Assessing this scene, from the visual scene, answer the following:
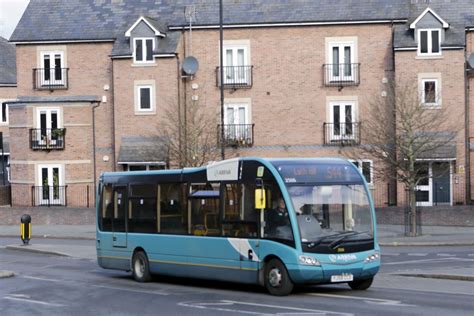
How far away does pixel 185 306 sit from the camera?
16547 millimetres

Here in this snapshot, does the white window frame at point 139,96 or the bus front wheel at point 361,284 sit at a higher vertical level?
the white window frame at point 139,96

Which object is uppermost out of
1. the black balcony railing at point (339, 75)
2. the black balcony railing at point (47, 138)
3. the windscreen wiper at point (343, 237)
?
the black balcony railing at point (339, 75)

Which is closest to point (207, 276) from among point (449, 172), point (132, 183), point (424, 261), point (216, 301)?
point (216, 301)

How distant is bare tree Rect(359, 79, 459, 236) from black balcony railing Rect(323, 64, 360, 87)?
5.41 feet

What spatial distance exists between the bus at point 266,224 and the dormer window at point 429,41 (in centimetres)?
2572

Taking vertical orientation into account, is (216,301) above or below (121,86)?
below

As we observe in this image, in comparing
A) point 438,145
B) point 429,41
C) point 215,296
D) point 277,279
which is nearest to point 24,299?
point 215,296

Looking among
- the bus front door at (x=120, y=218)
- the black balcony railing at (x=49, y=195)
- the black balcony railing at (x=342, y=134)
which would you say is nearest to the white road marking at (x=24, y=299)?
the bus front door at (x=120, y=218)

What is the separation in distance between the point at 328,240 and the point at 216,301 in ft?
7.89

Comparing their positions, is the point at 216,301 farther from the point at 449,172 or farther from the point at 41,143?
the point at 41,143

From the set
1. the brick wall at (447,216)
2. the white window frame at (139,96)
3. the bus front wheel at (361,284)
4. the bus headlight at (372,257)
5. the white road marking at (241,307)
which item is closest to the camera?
the white road marking at (241,307)

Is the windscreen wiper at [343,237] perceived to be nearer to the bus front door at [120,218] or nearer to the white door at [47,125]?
the bus front door at [120,218]

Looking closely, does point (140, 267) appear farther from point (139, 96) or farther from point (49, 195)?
point (49, 195)

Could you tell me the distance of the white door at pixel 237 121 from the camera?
A: 46.6 m
